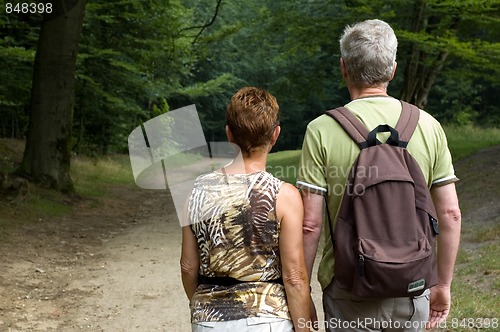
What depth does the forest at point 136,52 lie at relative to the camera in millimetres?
13062

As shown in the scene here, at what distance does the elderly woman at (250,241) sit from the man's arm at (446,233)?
0.61 metres

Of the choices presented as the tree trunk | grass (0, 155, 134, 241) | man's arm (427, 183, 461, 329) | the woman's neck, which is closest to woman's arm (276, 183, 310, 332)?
the woman's neck

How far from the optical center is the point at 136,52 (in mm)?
20547

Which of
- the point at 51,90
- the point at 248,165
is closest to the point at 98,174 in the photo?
the point at 51,90

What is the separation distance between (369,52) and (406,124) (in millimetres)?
327

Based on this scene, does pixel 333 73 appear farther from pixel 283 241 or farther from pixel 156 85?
pixel 283 241

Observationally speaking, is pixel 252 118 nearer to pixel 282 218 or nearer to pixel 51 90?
pixel 282 218

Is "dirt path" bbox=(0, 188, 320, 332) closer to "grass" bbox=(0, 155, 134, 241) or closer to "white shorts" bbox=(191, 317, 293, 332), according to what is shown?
"grass" bbox=(0, 155, 134, 241)

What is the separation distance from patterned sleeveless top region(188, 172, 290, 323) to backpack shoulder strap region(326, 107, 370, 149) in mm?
353

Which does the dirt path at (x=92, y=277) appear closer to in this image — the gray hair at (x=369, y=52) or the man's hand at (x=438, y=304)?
the man's hand at (x=438, y=304)

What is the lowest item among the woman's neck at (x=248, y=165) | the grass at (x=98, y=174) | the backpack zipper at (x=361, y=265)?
the grass at (x=98, y=174)

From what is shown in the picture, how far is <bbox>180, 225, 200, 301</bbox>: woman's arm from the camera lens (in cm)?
270

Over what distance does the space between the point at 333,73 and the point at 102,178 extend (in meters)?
11.4

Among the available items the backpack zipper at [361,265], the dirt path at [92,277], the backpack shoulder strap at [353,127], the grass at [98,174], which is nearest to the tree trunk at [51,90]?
the dirt path at [92,277]
